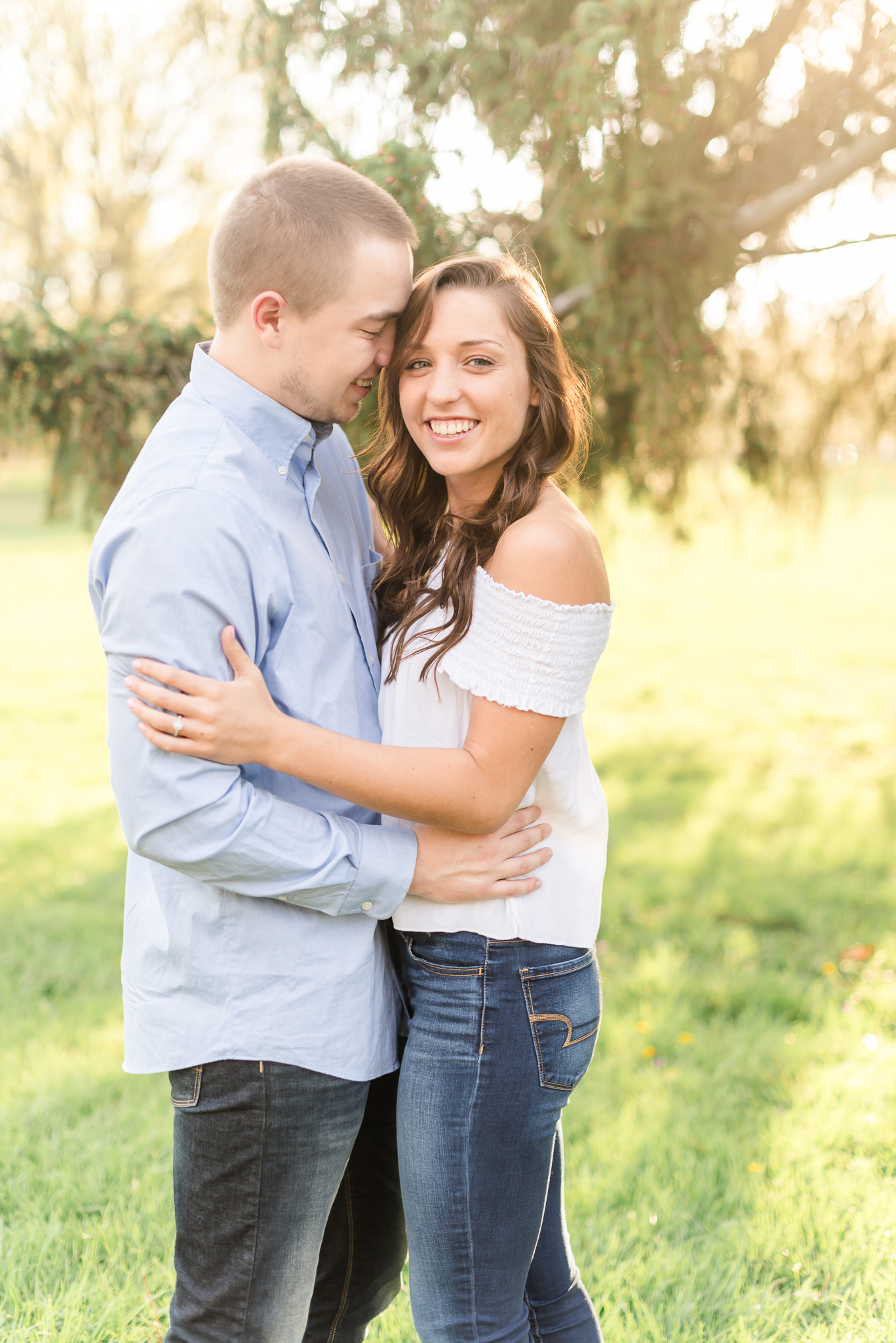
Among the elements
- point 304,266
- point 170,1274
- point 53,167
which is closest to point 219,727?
point 304,266

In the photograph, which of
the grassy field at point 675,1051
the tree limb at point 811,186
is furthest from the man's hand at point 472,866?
the tree limb at point 811,186

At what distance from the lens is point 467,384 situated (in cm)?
184

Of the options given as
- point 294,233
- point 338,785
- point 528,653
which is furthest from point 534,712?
point 294,233

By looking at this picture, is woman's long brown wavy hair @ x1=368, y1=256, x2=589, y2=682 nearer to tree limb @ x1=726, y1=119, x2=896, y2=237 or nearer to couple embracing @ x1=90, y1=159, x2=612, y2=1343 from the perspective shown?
couple embracing @ x1=90, y1=159, x2=612, y2=1343

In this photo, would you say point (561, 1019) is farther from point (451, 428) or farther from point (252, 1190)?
point (451, 428)

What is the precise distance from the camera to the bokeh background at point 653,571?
2.66 meters

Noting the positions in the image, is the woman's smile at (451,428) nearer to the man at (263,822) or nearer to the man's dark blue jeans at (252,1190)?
the man at (263,822)

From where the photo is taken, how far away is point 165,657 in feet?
5.04

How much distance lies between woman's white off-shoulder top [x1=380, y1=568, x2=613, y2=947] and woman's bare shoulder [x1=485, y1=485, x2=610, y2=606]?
0.7 inches

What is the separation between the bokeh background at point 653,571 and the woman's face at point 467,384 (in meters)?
0.57

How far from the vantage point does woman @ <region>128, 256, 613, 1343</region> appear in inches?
66.0

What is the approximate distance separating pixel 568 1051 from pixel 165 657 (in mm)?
937

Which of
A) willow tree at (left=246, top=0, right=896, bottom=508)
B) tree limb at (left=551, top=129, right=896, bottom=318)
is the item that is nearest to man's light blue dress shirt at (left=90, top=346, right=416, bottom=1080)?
willow tree at (left=246, top=0, right=896, bottom=508)

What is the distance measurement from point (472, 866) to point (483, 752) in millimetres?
199
